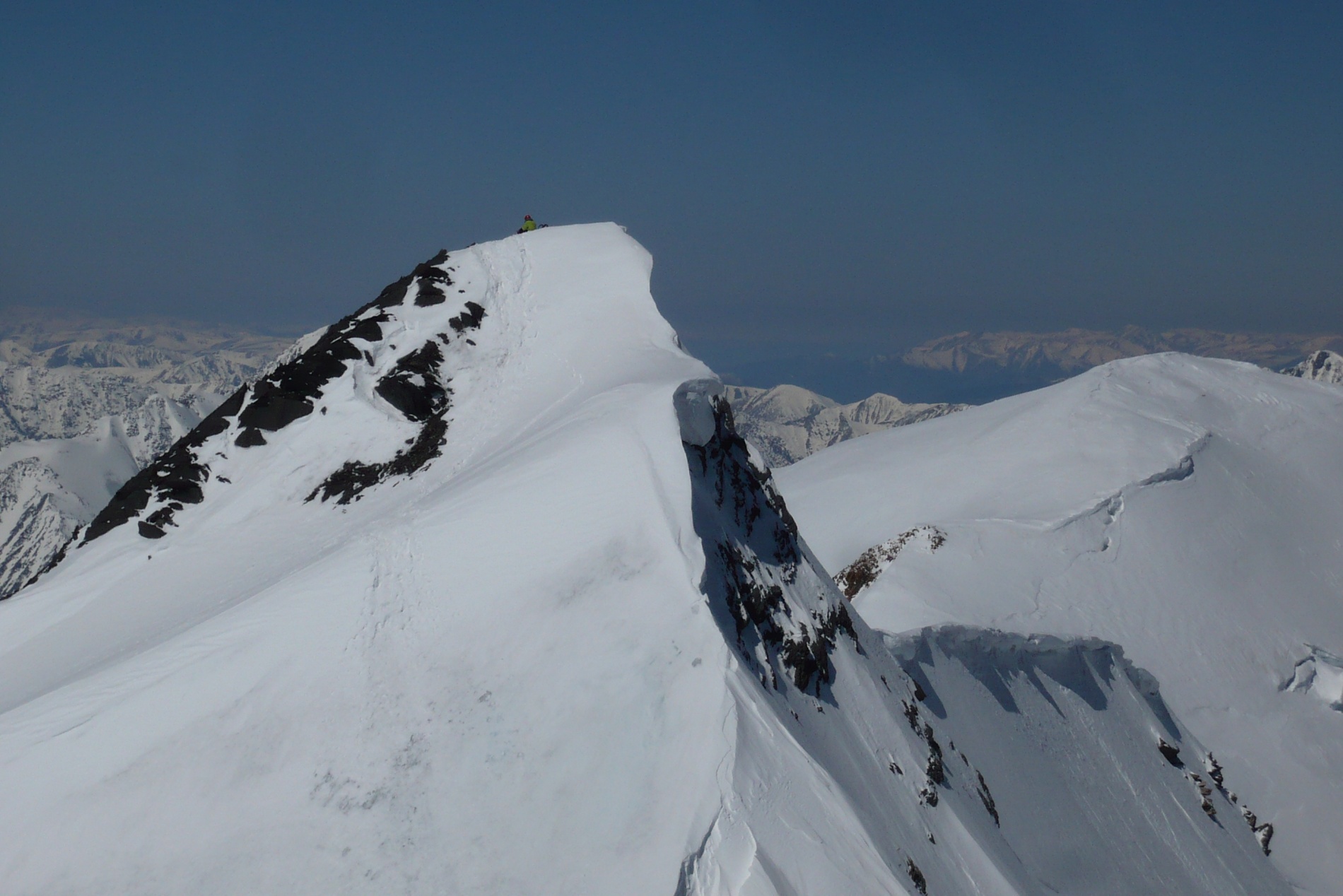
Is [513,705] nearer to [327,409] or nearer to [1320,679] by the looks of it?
[327,409]

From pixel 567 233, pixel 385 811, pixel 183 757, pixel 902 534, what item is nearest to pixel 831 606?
pixel 385 811

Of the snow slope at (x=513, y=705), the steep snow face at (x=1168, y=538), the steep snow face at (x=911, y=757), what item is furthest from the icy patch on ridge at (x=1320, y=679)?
the snow slope at (x=513, y=705)

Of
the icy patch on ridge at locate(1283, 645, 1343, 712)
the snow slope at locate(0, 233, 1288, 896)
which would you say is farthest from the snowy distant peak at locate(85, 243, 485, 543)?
the icy patch on ridge at locate(1283, 645, 1343, 712)

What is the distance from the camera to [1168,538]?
1875 inches

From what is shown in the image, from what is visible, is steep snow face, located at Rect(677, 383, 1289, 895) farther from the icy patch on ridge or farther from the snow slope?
the icy patch on ridge

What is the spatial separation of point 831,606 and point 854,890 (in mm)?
9755

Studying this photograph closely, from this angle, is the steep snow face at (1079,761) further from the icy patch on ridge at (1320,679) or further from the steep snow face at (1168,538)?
the icy patch on ridge at (1320,679)

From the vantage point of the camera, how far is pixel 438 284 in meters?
37.7

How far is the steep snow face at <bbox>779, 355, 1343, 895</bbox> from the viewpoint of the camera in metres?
37.6

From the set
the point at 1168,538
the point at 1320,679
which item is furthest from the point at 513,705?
the point at 1320,679

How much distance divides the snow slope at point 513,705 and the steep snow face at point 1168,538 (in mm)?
12962

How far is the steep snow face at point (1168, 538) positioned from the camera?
123 ft

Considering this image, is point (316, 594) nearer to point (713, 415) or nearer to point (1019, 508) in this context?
point (713, 415)

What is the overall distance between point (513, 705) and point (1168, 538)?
4521cm
